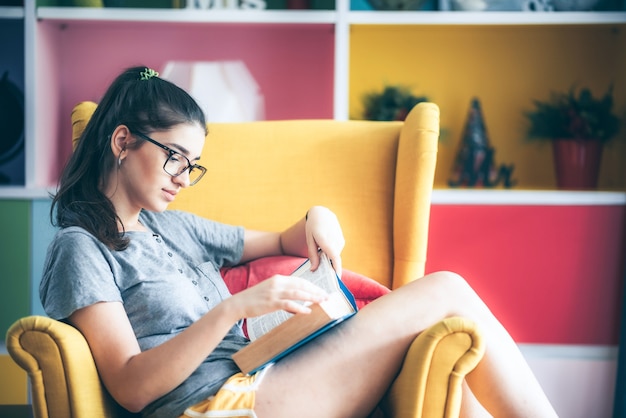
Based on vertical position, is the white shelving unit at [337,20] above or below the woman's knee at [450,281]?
above

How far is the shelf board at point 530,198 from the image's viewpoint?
7.21 ft

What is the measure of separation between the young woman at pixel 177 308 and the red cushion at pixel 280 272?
0.49ft

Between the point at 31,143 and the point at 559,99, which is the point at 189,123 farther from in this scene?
the point at 559,99

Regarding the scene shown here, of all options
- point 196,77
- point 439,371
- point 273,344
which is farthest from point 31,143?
point 439,371

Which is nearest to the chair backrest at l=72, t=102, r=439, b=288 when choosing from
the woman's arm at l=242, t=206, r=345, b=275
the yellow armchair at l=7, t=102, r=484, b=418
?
the yellow armchair at l=7, t=102, r=484, b=418

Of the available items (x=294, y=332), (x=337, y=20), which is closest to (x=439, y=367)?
(x=294, y=332)

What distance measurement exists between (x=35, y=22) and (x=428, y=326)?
1.65 metres

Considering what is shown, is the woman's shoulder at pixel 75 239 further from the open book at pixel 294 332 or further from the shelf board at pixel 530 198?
the shelf board at pixel 530 198

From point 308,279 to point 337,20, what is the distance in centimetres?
118

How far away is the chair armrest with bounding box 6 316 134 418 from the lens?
3.64 feet

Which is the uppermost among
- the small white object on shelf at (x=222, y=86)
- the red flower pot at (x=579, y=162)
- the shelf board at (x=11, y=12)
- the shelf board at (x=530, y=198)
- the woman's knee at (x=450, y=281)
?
the shelf board at (x=11, y=12)

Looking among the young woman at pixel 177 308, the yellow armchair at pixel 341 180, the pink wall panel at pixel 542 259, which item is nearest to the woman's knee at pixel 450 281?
the young woman at pixel 177 308

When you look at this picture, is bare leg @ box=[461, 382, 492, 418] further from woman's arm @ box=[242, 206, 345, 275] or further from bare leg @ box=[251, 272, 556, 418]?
woman's arm @ box=[242, 206, 345, 275]

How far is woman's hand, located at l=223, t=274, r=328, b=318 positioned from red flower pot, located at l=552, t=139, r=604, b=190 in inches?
61.6
